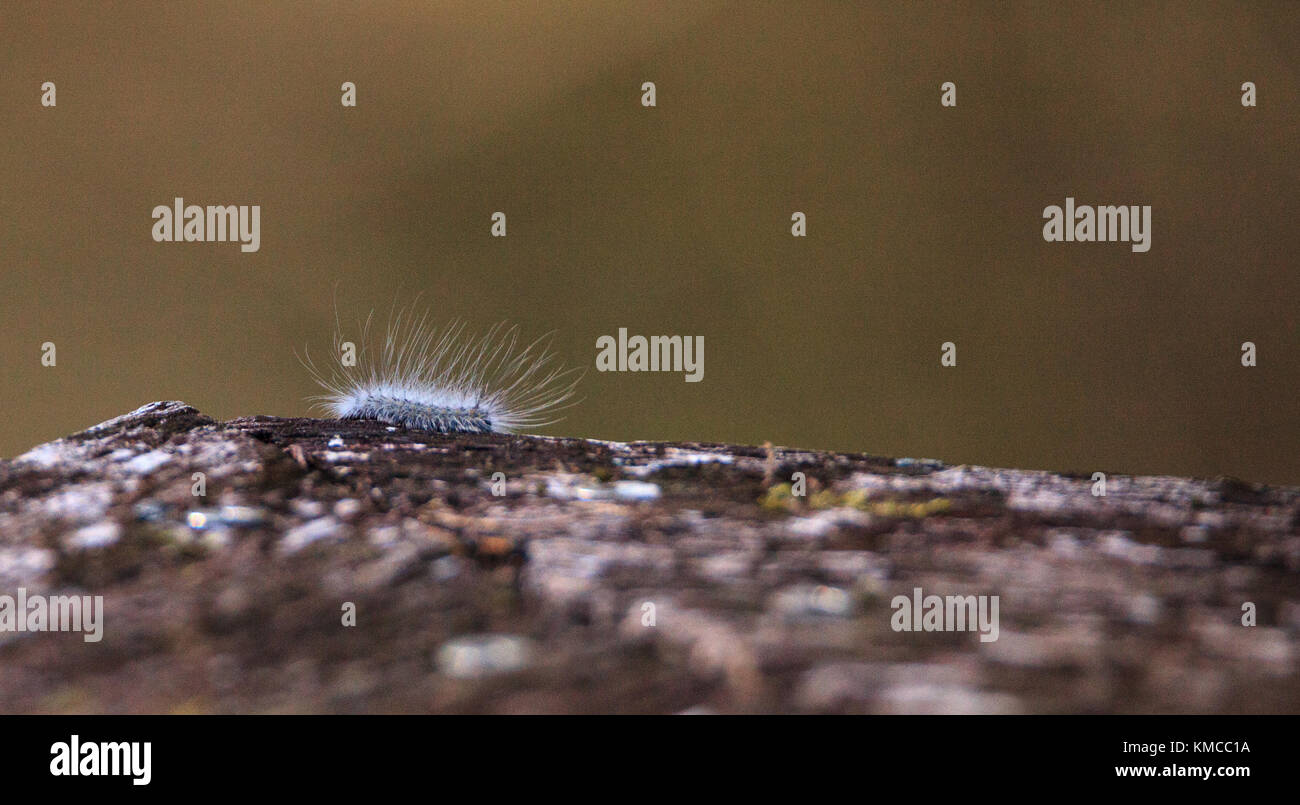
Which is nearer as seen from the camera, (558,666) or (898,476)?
(558,666)

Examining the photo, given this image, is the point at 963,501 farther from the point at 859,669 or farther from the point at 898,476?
the point at 859,669

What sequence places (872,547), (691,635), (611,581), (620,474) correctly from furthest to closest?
(620,474) → (872,547) → (611,581) → (691,635)

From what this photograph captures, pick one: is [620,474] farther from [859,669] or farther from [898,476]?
[859,669]
